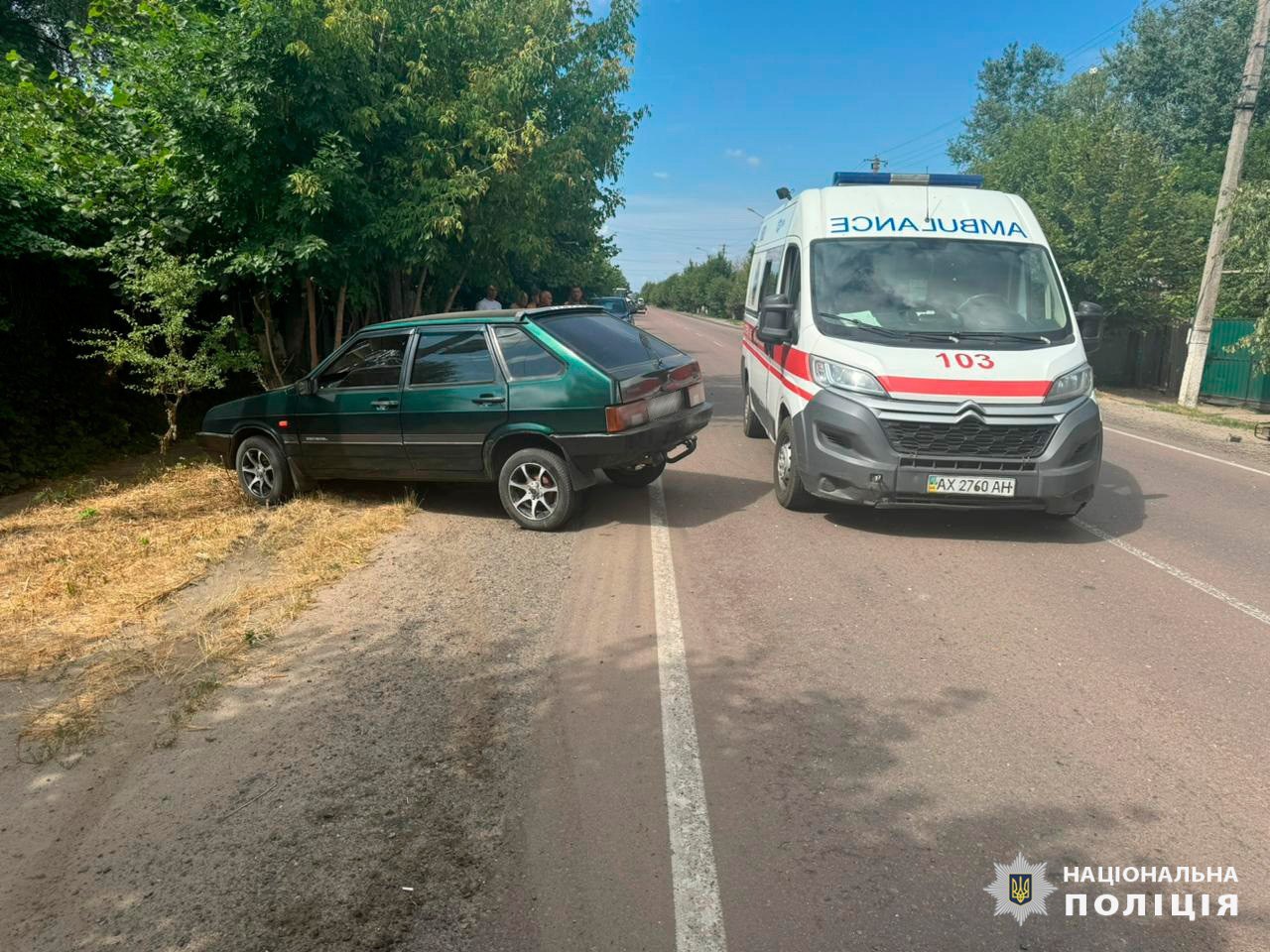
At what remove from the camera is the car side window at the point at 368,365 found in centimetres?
762

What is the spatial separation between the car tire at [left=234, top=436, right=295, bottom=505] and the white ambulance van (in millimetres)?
4568

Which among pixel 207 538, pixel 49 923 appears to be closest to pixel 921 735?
pixel 49 923

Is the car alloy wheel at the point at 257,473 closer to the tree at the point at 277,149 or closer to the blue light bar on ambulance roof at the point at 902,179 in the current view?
the tree at the point at 277,149

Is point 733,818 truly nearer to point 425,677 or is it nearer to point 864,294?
point 425,677

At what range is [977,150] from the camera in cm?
5238

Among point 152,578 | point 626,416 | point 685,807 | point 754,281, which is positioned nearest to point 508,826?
point 685,807

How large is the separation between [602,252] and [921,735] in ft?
63.5

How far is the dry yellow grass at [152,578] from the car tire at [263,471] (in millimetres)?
162

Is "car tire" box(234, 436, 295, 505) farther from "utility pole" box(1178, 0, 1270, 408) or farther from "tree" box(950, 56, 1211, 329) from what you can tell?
"tree" box(950, 56, 1211, 329)

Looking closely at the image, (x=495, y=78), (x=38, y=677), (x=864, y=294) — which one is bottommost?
(x=38, y=677)

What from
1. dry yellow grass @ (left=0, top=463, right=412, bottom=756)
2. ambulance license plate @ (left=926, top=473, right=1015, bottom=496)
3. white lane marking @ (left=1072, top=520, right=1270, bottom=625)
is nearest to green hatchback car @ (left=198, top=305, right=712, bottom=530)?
dry yellow grass @ (left=0, top=463, right=412, bottom=756)

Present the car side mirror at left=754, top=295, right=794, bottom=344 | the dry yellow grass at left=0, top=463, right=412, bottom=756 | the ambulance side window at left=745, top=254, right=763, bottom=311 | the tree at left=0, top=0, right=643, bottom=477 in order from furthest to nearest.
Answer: the ambulance side window at left=745, top=254, right=763, bottom=311 → the tree at left=0, top=0, right=643, bottom=477 → the car side mirror at left=754, top=295, right=794, bottom=344 → the dry yellow grass at left=0, top=463, right=412, bottom=756

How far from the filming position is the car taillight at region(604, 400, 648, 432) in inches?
265

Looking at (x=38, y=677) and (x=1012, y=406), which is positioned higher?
(x=1012, y=406)
